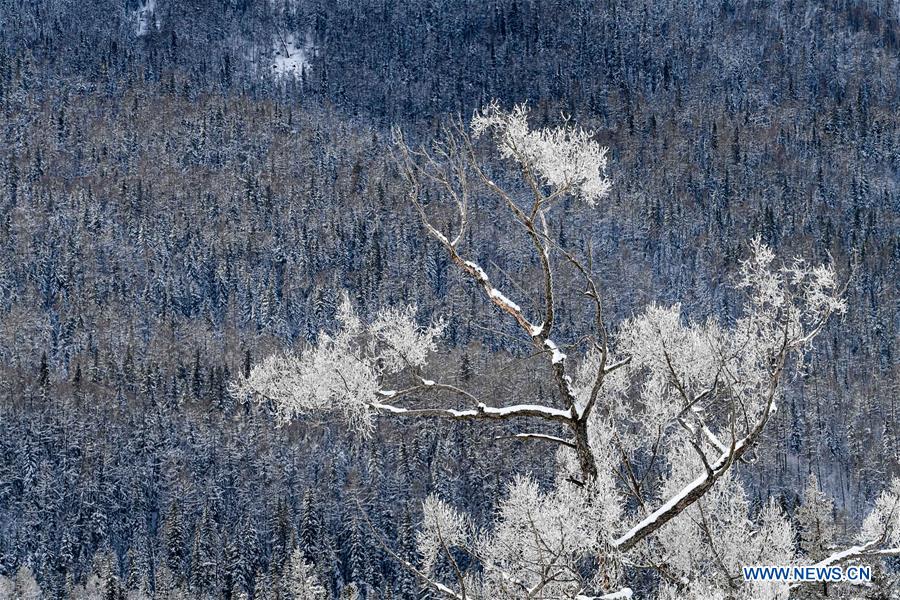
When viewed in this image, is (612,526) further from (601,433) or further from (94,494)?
(94,494)

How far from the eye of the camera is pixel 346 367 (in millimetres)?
7996

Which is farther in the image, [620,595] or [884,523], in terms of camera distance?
[884,523]

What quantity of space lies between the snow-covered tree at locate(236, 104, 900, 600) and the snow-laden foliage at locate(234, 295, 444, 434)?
0.04ft

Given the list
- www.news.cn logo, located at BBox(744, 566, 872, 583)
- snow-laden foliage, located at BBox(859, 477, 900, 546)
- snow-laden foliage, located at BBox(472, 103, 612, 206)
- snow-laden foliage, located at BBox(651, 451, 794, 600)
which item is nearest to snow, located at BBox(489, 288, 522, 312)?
snow-laden foliage, located at BBox(472, 103, 612, 206)

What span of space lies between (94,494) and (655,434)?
17972 centimetres

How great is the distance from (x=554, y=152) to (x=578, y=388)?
227 cm

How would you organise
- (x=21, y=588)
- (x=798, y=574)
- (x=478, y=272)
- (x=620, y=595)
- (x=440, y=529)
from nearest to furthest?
(x=620, y=595), (x=478, y=272), (x=440, y=529), (x=798, y=574), (x=21, y=588)

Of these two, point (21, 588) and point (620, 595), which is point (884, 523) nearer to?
point (620, 595)

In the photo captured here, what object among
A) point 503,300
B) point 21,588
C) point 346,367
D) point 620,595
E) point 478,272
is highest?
point 21,588

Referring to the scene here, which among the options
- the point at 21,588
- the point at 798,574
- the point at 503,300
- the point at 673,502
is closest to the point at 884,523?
the point at 798,574

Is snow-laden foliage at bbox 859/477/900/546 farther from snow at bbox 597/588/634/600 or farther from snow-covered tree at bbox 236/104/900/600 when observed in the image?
snow at bbox 597/588/634/600

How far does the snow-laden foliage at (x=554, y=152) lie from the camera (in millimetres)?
8297

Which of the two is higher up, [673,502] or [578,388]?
[578,388]

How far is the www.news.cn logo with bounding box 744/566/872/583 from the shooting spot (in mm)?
8587
